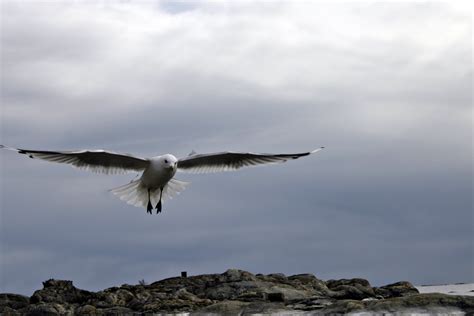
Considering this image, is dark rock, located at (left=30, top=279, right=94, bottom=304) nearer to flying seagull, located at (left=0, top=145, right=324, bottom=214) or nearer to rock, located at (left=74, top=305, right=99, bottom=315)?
rock, located at (left=74, top=305, right=99, bottom=315)

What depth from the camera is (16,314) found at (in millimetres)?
22391

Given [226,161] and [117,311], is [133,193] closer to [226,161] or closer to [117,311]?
[226,161]

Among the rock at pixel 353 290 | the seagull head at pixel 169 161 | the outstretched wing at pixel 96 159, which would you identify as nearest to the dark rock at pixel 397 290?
the rock at pixel 353 290

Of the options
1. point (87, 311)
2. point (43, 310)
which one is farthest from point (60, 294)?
point (87, 311)

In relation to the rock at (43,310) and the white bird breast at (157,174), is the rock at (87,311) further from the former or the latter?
the white bird breast at (157,174)

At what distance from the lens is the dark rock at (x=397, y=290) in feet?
80.0

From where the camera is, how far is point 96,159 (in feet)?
83.0

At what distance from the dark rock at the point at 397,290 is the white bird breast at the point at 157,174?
615cm

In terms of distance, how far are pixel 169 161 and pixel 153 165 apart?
2.17ft

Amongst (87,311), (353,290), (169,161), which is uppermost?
(169,161)

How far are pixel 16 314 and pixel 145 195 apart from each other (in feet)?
18.6

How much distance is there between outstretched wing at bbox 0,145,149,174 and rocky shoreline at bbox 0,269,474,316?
3.12 m

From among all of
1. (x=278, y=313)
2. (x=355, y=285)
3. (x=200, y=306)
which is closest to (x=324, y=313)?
(x=278, y=313)

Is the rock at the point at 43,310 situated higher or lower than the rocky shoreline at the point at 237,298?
lower
